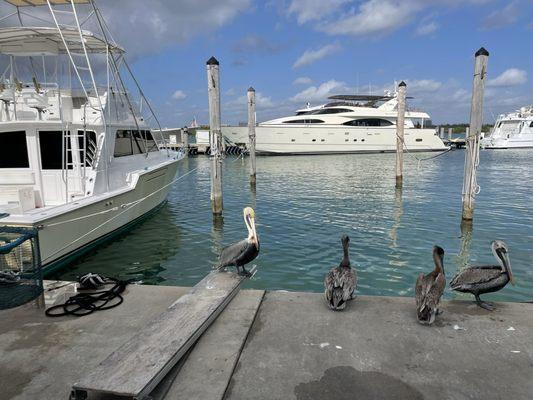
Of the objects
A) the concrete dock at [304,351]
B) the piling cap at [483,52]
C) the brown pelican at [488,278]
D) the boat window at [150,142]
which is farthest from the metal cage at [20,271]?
the piling cap at [483,52]

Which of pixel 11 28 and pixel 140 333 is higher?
pixel 11 28

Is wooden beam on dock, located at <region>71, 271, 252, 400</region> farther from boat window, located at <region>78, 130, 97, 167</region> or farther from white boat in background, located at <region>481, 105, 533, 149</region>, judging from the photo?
white boat in background, located at <region>481, 105, 533, 149</region>

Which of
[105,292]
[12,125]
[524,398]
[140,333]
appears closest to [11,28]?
[12,125]

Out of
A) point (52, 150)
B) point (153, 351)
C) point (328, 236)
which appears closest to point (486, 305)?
point (153, 351)

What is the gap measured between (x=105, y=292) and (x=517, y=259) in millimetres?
8468

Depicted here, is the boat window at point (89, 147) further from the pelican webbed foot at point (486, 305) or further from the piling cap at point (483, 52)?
the piling cap at point (483, 52)

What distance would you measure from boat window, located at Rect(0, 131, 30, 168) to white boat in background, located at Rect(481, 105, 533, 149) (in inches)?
2324

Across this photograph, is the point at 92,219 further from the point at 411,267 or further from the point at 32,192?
the point at 411,267

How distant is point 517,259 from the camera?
346 inches

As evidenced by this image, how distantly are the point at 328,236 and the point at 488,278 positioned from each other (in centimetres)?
644

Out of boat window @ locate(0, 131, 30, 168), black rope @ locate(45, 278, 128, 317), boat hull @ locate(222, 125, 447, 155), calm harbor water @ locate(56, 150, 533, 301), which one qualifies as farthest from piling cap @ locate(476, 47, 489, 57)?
boat hull @ locate(222, 125, 447, 155)

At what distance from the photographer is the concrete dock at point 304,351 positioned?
118 inches

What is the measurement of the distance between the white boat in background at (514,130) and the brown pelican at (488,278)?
58007mm

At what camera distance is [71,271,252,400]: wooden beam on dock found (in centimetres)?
276
